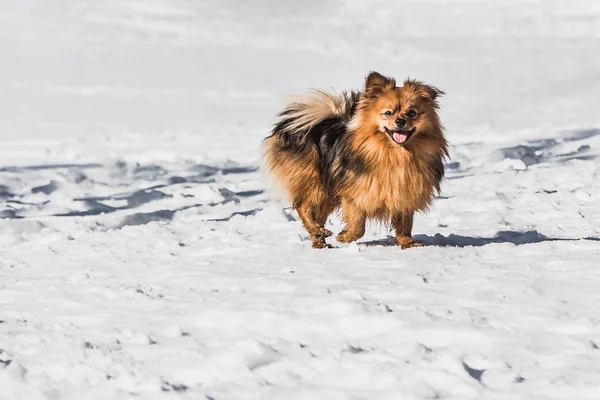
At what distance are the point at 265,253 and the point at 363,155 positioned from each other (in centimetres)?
88

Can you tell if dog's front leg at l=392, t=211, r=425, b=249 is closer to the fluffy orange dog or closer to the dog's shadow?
the fluffy orange dog

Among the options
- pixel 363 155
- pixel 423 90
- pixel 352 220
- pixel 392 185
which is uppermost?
pixel 423 90

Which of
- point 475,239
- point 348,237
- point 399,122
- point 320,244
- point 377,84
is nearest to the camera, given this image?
point 399,122

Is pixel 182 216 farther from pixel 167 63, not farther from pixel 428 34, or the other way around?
pixel 428 34

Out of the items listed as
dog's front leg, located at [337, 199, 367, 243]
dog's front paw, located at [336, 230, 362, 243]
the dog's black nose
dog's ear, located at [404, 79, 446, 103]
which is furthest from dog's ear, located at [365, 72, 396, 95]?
dog's front paw, located at [336, 230, 362, 243]

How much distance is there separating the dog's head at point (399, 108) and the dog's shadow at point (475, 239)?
946 millimetres

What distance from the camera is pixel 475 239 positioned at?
6410mm

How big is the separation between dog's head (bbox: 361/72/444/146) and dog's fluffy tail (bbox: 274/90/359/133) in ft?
1.49

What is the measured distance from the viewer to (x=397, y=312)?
393 centimetres

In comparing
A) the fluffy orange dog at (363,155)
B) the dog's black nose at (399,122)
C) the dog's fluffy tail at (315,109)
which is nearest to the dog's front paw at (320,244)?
the fluffy orange dog at (363,155)

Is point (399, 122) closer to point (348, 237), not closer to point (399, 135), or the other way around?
point (399, 135)

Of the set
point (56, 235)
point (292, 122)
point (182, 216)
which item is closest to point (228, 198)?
point (182, 216)

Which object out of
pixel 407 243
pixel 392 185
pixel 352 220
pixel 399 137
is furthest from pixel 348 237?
pixel 399 137

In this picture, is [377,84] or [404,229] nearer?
[377,84]
